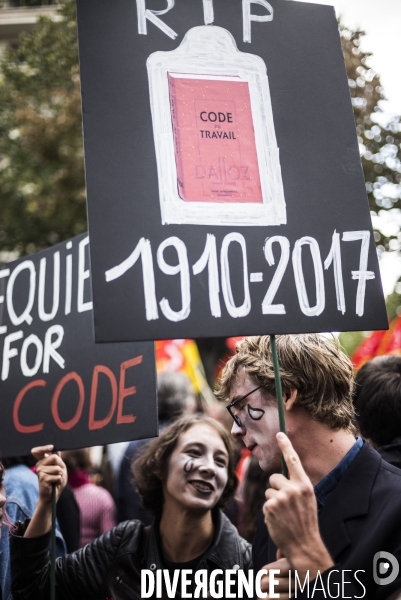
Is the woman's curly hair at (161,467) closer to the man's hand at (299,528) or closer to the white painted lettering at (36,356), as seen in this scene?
the white painted lettering at (36,356)

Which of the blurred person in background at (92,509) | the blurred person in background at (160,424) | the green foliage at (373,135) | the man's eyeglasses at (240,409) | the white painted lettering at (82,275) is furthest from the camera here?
the green foliage at (373,135)

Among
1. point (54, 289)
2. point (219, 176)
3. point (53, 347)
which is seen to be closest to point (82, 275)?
Answer: point (54, 289)

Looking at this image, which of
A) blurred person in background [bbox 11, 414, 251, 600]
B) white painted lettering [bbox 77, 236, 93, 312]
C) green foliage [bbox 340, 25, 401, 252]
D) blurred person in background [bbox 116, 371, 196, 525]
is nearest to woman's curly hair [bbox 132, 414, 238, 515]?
blurred person in background [bbox 11, 414, 251, 600]

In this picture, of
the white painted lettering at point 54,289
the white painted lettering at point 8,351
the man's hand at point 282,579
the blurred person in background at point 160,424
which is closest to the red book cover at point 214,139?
the man's hand at point 282,579

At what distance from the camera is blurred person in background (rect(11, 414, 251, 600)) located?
268cm

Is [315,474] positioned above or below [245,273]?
below

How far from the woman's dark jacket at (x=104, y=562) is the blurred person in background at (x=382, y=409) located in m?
0.70

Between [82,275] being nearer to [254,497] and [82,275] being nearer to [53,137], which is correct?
[254,497]

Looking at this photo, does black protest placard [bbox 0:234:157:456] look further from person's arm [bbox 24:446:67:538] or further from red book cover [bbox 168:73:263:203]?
red book cover [bbox 168:73:263:203]

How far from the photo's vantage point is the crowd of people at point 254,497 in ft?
5.57

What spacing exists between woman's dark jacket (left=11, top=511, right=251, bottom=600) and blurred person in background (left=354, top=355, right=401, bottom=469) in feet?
2.28

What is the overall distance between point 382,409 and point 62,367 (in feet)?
4.33

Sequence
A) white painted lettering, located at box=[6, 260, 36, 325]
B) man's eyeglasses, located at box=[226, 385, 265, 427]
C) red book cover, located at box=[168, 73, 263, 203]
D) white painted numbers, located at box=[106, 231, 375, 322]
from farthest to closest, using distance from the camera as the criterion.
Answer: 1. white painted lettering, located at box=[6, 260, 36, 325]
2. man's eyeglasses, located at box=[226, 385, 265, 427]
3. red book cover, located at box=[168, 73, 263, 203]
4. white painted numbers, located at box=[106, 231, 375, 322]

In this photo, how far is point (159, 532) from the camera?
9.55 feet
